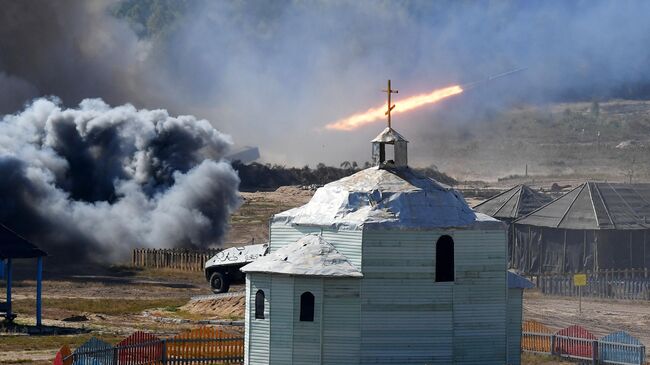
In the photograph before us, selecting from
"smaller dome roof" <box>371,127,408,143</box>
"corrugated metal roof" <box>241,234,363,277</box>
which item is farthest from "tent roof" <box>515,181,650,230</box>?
"corrugated metal roof" <box>241,234,363,277</box>

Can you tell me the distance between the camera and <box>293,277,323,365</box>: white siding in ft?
132

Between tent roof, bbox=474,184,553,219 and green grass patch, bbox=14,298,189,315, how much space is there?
19937 millimetres

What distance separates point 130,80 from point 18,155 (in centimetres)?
3742

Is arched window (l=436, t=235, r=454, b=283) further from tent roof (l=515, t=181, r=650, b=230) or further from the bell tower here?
tent roof (l=515, t=181, r=650, b=230)

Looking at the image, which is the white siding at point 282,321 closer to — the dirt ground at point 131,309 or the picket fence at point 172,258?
the dirt ground at point 131,309

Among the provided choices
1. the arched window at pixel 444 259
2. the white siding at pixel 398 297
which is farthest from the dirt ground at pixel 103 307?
the arched window at pixel 444 259

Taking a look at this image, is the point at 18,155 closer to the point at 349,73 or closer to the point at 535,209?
the point at 535,209

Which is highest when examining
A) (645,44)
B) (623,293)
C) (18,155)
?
(645,44)

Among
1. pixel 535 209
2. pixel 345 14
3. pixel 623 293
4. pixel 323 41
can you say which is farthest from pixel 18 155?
pixel 345 14

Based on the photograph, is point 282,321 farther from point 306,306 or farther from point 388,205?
point 388,205

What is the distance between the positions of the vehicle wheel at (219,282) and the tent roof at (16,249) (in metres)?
12.8

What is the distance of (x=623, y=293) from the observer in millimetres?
64625

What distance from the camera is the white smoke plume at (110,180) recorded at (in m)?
80.4

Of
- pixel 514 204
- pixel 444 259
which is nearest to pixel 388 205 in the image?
pixel 444 259
